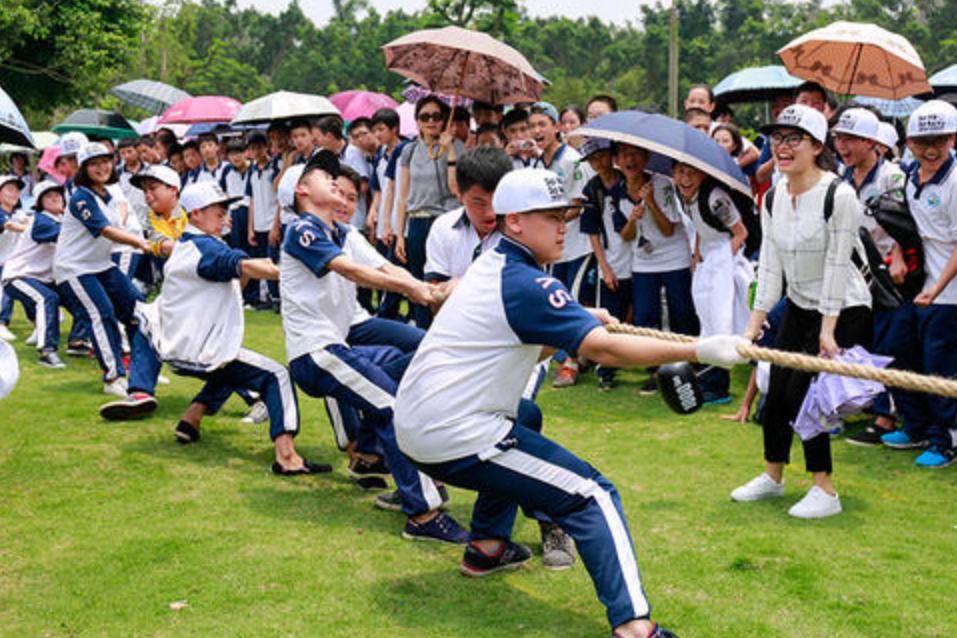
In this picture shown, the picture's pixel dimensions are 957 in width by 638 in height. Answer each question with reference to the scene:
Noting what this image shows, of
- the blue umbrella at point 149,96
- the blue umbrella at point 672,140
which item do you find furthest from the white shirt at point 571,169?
the blue umbrella at point 149,96

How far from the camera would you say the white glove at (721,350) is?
3586mm

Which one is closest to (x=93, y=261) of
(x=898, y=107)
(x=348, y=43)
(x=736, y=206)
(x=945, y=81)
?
(x=736, y=206)

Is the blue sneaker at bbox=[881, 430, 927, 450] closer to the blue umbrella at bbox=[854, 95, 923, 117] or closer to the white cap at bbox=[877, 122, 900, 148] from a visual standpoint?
the white cap at bbox=[877, 122, 900, 148]

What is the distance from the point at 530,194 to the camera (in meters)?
4.19

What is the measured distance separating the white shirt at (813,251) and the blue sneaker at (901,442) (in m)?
1.62

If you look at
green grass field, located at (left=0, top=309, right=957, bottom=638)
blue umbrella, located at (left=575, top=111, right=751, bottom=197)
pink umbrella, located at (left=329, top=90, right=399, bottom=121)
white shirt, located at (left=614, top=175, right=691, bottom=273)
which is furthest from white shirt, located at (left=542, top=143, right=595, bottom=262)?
pink umbrella, located at (left=329, top=90, right=399, bottom=121)

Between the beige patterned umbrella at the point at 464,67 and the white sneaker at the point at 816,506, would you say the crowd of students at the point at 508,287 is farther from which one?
the beige patterned umbrella at the point at 464,67

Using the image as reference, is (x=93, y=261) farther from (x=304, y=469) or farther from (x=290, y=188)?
(x=304, y=469)

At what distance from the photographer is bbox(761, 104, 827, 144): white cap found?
5391 mm

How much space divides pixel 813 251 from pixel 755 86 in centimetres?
550

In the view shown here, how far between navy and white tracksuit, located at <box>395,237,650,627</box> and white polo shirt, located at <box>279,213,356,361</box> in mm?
1529

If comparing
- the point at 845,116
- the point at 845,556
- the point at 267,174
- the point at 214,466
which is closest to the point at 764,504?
the point at 845,556

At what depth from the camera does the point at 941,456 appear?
259 inches

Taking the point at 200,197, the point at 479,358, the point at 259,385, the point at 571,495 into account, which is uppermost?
the point at 200,197
